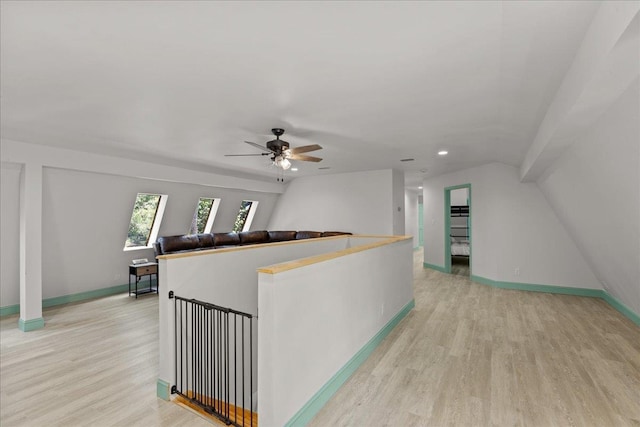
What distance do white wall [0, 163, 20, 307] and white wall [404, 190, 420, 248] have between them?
402 inches

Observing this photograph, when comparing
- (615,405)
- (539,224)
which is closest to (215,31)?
(615,405)

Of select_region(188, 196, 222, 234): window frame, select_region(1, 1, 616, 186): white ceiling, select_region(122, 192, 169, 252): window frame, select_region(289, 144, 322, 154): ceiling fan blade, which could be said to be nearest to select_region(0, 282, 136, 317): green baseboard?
select_region(122, 192, 169, 252): window frame

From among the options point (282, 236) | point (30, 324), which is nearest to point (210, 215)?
point (282, 236)

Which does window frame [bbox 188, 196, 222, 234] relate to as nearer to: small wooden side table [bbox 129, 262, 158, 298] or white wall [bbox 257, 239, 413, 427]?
small wooden side table [bbox 129, 262, 158, 298]

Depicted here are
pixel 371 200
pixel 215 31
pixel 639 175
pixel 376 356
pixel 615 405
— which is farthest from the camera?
pixel 371 200

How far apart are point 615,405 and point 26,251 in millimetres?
6592

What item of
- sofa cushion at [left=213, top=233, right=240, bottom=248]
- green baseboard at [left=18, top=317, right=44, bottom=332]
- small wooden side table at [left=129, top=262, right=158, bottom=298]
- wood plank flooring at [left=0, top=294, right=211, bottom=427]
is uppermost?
sofa cushion at [left=213, top=233, right=240, bottom=248]

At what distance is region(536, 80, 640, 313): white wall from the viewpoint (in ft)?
6.55

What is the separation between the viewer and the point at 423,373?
276 centimetres

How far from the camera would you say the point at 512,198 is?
19.2 feet

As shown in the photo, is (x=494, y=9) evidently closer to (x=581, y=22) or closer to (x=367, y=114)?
(x=581, y=22)

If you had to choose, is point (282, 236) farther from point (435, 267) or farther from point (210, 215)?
point (435, 267)

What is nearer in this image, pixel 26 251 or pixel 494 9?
pixel 494 9

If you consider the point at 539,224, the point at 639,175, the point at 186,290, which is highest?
the point at 639,175
